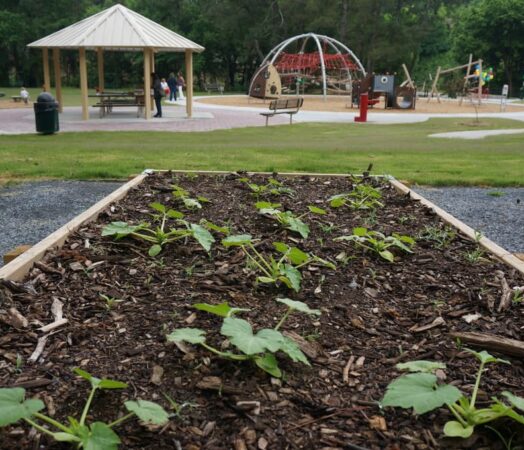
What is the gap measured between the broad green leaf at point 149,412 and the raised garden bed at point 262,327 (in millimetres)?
94

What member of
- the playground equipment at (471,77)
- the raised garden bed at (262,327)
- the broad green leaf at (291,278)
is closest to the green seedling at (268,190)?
the raised garden bed at (262,327)

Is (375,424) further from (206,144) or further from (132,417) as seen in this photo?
(206,144)

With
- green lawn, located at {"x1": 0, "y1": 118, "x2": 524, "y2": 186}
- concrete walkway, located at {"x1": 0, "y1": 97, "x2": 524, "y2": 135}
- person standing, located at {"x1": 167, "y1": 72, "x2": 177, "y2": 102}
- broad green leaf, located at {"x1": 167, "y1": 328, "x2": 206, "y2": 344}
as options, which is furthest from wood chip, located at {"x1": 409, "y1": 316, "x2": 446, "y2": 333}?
person standing, located at {"x1": 167, "y1": 72, "x2": 177, "y2": 102}

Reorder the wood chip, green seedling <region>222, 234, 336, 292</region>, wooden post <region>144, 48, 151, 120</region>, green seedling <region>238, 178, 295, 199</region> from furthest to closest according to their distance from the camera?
wooden post <region>144, 48, 151, 120</region>, green seedling <region>238, 178, 295, 199</region>, green seedling <region>222, 234, 336, 292</region>, the wood chip

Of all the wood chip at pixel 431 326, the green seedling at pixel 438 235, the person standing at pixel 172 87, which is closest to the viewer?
the wood chip at pixel 431 326

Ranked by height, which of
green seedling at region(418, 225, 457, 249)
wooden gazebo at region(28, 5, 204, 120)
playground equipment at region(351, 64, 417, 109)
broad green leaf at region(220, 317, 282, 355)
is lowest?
green seedling at region(418, 225, 457, 249)

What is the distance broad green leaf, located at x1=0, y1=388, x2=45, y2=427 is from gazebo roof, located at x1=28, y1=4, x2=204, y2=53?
17002 mm

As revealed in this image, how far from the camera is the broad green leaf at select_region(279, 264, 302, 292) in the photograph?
272 centimetres

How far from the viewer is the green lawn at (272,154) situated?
8.43m

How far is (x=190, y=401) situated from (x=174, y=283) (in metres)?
1.04

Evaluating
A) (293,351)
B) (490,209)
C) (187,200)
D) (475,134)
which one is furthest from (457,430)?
(475,134)

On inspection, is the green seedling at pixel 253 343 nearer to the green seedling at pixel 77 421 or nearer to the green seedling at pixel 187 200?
the green seedling at pixel 77 421

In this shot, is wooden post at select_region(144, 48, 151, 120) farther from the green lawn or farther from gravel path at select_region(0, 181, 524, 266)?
gravel path at select_region(0, 181, 524, 266)

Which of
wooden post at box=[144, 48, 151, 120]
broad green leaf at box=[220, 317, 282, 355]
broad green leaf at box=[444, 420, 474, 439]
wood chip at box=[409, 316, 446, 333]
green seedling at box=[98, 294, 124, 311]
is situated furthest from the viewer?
wooden post at box=[144, 48, 151, 120]
